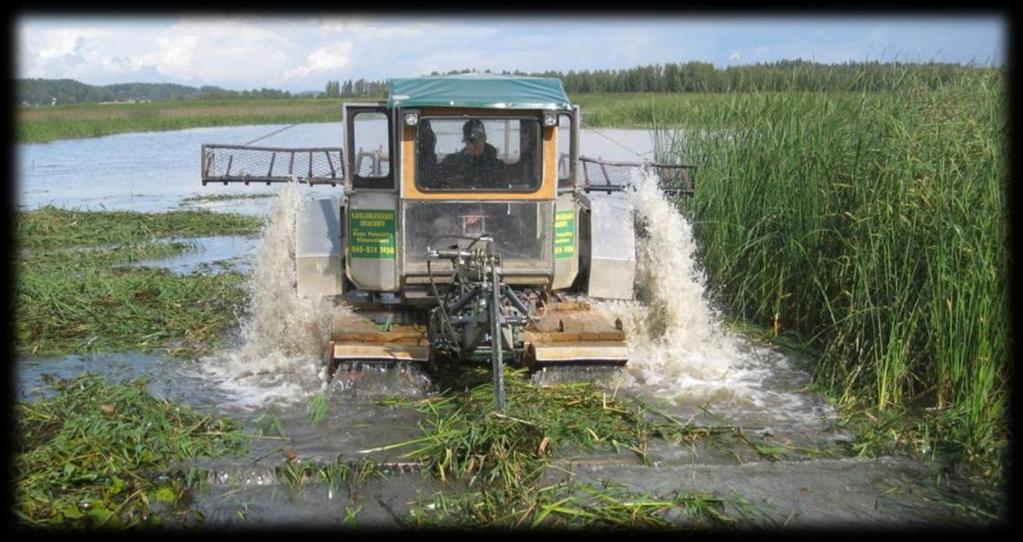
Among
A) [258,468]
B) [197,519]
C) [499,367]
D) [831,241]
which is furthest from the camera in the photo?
[831,241]

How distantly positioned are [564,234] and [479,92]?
4.67 ft

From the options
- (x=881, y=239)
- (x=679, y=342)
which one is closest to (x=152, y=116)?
(x=679, y=342)

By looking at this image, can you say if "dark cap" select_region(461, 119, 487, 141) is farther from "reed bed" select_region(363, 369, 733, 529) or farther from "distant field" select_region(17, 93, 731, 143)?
"distant field" select_region(17, 93, 731, 143)

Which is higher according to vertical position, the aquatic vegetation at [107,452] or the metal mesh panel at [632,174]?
the metal mesh panel at [632,174]

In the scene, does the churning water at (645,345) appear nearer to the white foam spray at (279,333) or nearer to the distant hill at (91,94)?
the white foam spray at (279,333)

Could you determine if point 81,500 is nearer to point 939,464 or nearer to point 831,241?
point 939,464

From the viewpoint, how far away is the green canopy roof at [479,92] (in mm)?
7730

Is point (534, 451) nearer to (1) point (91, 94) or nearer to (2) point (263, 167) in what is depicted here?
(2) point (263, 167)

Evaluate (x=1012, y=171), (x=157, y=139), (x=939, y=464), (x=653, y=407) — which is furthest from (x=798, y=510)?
(x=157, y=139)

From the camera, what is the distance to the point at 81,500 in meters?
5.89

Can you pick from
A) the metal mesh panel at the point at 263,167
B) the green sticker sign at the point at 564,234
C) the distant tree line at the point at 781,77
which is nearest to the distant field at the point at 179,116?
the distant tree line at the point at 781,77

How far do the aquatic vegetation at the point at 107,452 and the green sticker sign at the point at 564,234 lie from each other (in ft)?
9.59

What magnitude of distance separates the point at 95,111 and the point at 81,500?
197 ft

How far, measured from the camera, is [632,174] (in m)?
10.4
